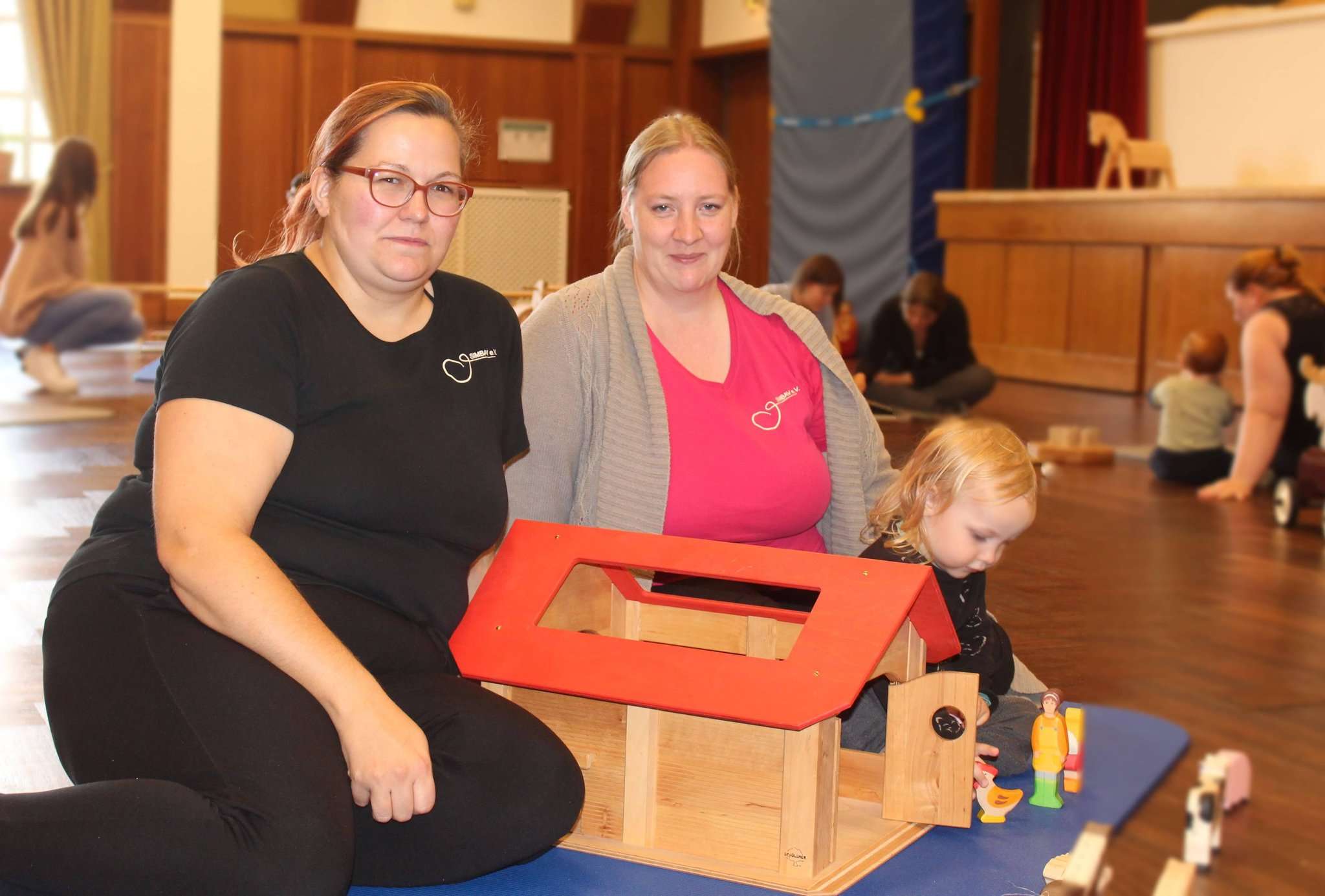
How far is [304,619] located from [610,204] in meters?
10.7

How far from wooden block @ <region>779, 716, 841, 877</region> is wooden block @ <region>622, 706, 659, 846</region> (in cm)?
16

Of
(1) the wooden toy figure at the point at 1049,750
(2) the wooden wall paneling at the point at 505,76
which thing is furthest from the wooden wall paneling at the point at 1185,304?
(1) the wooden toy figure at the point at 1049,750

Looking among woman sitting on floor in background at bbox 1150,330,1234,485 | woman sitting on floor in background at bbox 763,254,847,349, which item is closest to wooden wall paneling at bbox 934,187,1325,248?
woman sitting on floor in background at bbox 1150,330,1234,485

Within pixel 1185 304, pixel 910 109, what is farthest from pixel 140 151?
pixel 1185 304

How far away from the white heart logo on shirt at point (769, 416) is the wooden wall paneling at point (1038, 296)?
6.41 metres

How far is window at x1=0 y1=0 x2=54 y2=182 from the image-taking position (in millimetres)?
10891

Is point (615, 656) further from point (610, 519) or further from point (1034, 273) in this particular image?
point (1034, 273)

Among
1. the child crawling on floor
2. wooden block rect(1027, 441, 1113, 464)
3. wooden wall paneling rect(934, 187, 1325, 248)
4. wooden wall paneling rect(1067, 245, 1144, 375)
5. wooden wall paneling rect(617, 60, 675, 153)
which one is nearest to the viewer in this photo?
the child crawling on floor

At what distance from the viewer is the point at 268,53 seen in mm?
11125

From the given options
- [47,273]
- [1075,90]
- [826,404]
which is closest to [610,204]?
[1075,90]

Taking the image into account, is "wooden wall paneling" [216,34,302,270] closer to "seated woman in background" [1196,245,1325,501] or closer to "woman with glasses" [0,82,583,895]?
"seated woman in background" [1196,245,1325,501]

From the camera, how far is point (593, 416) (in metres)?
2.10

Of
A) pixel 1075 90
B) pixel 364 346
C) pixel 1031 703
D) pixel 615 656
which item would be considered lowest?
pixel 1031 703

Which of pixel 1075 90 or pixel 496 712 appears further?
pixel 1075 90
